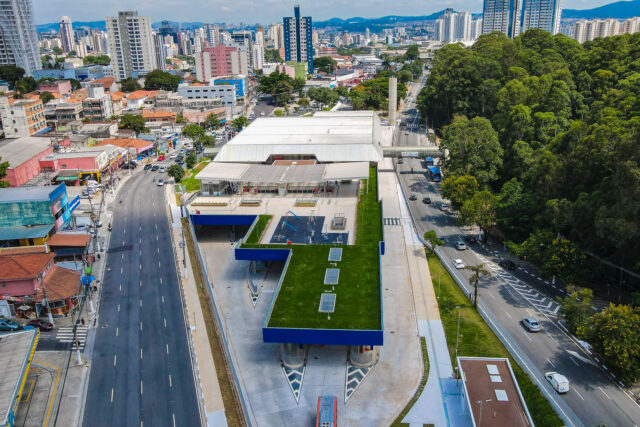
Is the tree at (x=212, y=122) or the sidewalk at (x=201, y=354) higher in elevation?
the tree at (x=212, y=122)

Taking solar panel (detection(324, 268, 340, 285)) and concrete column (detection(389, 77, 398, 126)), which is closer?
solar panel (detection(324, 268, 340, 285))

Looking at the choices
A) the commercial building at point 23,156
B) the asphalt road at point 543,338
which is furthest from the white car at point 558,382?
the commercial building at point 23,156

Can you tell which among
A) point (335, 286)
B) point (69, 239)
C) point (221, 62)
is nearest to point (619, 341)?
point (335, 286)

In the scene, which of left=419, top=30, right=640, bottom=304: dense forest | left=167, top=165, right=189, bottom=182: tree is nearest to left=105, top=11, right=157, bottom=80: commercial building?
left=167, top=165, right=189, bottom=182: tree

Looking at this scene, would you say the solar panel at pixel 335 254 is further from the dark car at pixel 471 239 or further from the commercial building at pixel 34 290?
the commercial building at pixel 34 290

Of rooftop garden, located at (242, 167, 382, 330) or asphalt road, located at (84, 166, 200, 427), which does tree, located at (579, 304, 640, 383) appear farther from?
asphalt road, located at (84, 166, 200, 427)

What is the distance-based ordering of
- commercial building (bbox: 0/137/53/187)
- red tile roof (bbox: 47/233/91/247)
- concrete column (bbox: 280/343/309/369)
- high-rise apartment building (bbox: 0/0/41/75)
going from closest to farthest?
concrete column (bbox: 280/343/309/369), red tile roof (bbox: 47/233/91/247), commercial building (bbox: 0/137/53/187), high-rise apartment building (bbox: 0/0/41/75)

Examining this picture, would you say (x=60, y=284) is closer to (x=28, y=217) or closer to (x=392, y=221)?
(x=28, y=217)
